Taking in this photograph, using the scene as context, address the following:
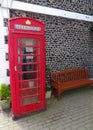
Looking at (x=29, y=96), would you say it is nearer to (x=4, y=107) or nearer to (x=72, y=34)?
(x=4, y=107)

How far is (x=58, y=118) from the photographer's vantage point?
4660mm

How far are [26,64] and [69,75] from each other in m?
2.83

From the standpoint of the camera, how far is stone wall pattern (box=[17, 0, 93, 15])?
6207 mm

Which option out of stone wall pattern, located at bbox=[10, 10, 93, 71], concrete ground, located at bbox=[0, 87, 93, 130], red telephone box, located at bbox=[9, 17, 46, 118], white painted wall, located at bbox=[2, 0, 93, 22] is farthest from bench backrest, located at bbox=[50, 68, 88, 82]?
white painted wall, located at bbox=[2, 0, 93, 22]

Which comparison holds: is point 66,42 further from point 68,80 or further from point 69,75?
point 68,80

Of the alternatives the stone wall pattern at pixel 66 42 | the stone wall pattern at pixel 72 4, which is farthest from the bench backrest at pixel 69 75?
the stone wall pattern at pixel 72 4

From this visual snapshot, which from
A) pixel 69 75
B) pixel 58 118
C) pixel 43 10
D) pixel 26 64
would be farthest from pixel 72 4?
pixel 58 118

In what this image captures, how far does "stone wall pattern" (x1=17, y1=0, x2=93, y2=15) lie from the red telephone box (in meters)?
1.79

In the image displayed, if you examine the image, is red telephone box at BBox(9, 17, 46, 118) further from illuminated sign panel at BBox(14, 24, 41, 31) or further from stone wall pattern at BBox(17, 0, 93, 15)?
stone wall pattern at BBox(17, 0, 93, 15)

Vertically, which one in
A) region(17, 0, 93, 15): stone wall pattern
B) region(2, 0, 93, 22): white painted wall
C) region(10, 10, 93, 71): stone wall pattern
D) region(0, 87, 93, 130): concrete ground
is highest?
region(17, 0, 93, 15): stone wall pattern

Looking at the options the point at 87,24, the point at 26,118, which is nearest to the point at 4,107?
the point at 26,118

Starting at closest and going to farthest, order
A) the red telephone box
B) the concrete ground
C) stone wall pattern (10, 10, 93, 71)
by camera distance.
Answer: the concrete ground < the red telephone box < stone wall pattern (10, 10, 93, 71)

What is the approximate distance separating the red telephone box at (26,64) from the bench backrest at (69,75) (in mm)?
1709

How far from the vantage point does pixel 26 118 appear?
183 inches
